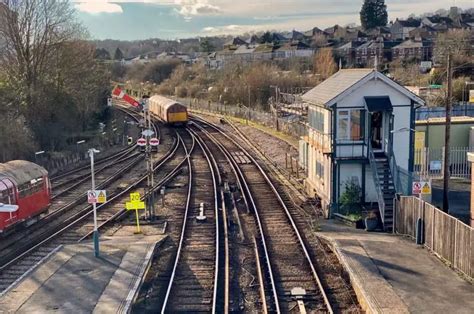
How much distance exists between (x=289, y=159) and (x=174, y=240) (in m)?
17.6

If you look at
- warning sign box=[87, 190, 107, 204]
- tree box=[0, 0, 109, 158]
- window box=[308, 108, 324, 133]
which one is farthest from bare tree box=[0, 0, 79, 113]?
warning sign box=[87, 190, 107, 204]

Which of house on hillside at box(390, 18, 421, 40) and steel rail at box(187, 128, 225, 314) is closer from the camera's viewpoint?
steel rail at box(187, 128, 225, 314)

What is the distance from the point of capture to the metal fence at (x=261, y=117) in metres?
44.8

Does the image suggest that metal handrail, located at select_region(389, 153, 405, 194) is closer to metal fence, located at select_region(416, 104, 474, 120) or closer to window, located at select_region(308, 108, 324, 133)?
window, located at select_region(308, 108, 324, 133)

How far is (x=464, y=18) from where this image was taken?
125750 mm

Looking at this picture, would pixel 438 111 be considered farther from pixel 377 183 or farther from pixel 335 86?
pixel 377 183

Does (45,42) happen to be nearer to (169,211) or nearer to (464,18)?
(169,211)

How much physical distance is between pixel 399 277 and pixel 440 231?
7.64 feet

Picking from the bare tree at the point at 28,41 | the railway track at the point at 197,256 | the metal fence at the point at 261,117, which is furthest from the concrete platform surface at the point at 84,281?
the bare tree at the point at 28,41

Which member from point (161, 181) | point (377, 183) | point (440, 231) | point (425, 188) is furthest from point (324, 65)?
point (440, 231)

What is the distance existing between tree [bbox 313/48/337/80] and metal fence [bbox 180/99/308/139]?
1353 centimetres

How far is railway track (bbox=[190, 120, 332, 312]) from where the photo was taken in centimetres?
1370

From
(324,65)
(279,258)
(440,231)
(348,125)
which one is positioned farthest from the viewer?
(324,65)

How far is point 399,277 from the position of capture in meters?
14.4
